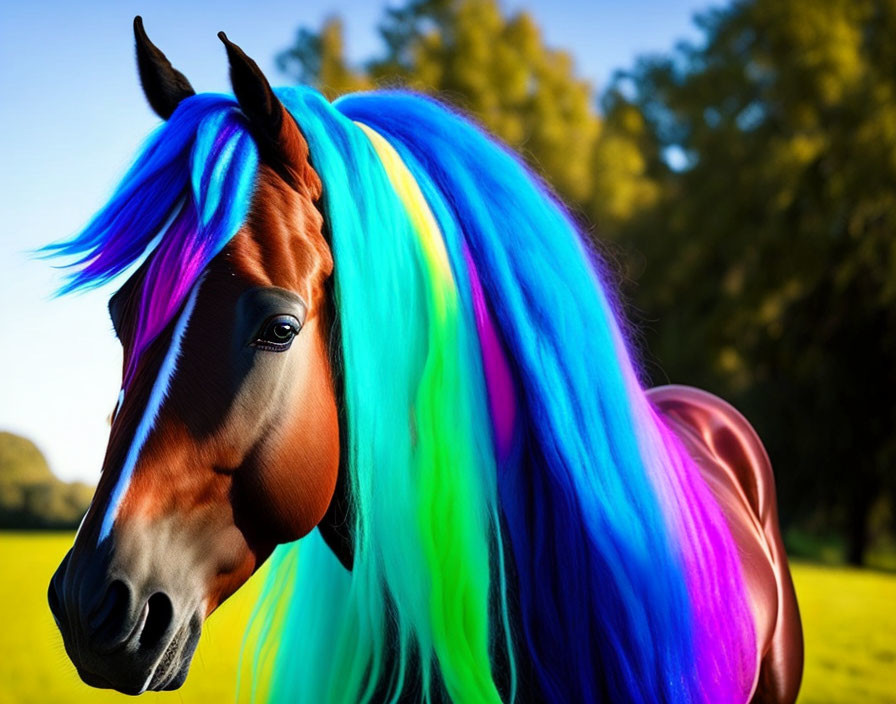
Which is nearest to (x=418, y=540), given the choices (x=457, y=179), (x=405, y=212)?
(x=405, y=212)

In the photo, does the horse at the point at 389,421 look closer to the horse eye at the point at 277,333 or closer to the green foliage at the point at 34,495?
the horse eye at the point at 277,333

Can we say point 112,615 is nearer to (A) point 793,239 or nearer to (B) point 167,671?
(B) point 167,671

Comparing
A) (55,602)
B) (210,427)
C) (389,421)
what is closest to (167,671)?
(55,602)

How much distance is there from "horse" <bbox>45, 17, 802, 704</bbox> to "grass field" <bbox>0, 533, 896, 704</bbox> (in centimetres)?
120

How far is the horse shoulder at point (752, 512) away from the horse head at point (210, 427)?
3.21 ft

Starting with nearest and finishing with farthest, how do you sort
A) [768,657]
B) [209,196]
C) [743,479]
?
[209,196] < [768,657] < [743,479]

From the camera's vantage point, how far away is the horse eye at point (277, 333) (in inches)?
53.9

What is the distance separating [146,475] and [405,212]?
0.65m

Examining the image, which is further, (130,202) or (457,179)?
(457,179)

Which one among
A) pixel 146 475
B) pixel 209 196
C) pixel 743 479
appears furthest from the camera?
pixel 743 479

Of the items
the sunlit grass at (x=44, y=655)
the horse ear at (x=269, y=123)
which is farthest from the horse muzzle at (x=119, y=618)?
the sunlit grass at (x=44, y=655)

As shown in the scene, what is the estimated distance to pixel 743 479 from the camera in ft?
9.05

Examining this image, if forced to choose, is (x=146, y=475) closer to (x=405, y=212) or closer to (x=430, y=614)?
A: (x=430, y=614)

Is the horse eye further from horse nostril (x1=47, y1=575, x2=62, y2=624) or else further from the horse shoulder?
the horse shoulder
